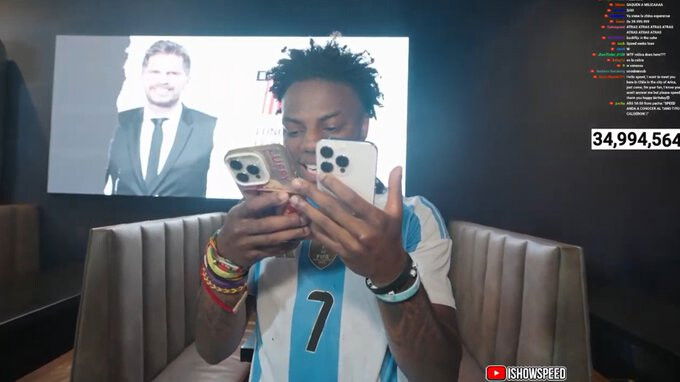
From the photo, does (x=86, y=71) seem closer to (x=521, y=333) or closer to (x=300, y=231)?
(x=300, y=231)

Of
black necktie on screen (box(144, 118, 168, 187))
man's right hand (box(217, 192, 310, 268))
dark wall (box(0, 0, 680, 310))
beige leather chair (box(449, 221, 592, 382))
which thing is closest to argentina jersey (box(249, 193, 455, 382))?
man's right hand (box(217, 192, 310, 268))

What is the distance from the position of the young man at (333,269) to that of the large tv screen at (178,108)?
0.96m

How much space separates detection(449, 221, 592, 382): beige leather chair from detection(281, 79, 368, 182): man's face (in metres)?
0.60

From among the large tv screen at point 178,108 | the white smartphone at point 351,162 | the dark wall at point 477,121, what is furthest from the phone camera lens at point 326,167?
the dark wall at point 477,121

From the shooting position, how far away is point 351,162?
15.5 inches

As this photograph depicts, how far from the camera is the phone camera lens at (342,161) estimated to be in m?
0.39

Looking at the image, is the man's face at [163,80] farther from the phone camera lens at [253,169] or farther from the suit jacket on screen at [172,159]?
the phone camera lens at [253,169]

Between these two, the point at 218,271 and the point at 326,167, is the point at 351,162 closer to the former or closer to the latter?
the point at 326,167

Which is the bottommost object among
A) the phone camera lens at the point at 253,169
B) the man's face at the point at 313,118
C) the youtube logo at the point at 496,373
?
the youtube logo at the point at 496,373

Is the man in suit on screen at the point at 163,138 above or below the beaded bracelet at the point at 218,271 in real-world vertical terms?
above

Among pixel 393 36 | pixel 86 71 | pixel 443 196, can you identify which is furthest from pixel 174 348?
pixel 393 36

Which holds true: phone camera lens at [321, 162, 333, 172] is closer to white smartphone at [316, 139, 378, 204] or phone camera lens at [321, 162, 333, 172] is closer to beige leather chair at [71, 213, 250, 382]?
white smartphone at [316, 139, 378, 204]

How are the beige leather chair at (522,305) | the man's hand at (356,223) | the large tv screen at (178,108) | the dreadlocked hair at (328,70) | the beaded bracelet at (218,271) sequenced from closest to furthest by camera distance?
the man's hand at (356,223), the beaded bracelet at (218,271), the dreadlocked hair at (328,70), the beige leather chair at (522,305), the large tv screen at (178,108)

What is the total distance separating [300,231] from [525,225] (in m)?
1.58
